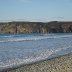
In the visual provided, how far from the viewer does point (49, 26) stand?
160m

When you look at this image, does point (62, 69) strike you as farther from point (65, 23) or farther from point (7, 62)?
point (65, 23)

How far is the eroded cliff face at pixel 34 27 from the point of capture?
14735 cm

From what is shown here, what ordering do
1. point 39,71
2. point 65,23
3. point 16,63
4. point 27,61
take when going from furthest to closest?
1. point 65,23
2. point 27,61
3. point 16,63
4. point 39,71

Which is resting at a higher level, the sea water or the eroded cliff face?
the sea water

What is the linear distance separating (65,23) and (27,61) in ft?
494

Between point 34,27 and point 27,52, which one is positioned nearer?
point 27,52

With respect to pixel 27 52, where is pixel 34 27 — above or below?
below

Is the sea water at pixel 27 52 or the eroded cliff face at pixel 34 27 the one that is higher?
the sea water at pixel 27 52

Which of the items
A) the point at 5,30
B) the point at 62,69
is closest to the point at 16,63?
the point at 62,69

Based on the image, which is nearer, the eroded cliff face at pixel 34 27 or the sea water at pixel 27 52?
the sea water at pixel 27 52

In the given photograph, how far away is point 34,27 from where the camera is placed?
154625 millimetres

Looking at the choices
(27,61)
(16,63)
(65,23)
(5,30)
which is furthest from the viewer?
(65,23)

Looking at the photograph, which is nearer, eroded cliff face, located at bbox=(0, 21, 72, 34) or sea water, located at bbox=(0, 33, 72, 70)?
sea water, located at bbox=(0, 33, 72, 70)

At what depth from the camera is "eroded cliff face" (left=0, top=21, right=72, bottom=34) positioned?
147m
